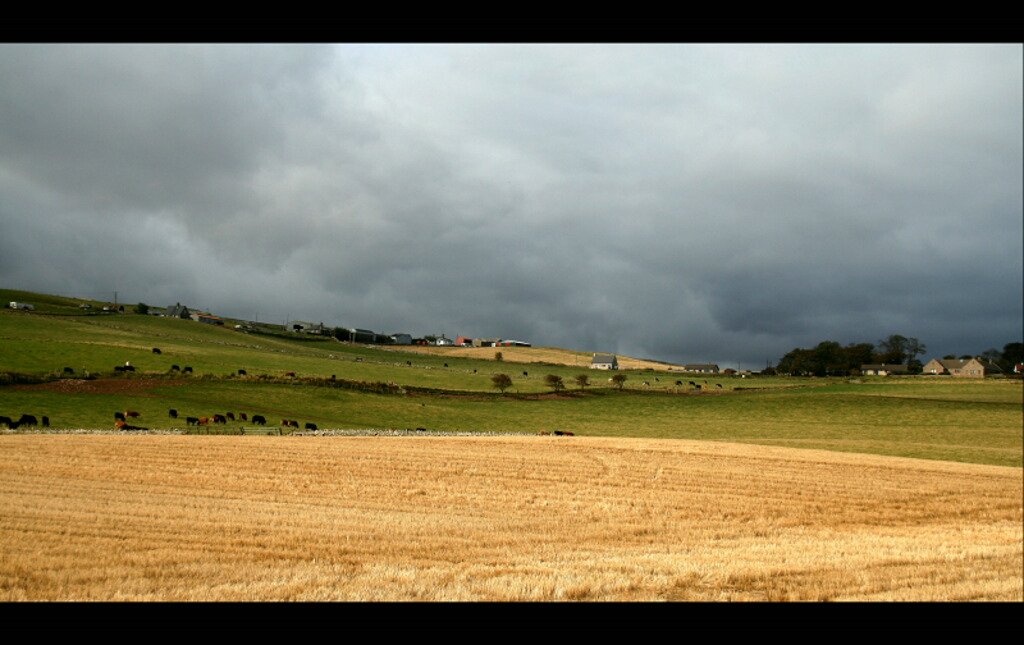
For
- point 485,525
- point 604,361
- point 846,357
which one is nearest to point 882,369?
point 846,357

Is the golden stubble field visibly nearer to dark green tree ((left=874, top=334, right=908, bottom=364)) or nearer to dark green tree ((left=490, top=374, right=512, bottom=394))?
dark green tree ((left=874, top=334, right=908, bottom=364))

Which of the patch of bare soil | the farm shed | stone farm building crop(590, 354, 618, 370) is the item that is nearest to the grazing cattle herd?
the patch of bare soil

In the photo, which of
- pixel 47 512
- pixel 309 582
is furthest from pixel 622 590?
pixel 47 512

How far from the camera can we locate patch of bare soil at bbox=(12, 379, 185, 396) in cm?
4200

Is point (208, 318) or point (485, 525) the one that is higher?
point (208, 318)

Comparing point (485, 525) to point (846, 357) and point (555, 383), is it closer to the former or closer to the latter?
point (846, 357)

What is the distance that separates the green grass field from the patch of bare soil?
0.10 meters

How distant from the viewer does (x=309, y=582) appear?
12594 millimetres

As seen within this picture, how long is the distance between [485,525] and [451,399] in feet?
163

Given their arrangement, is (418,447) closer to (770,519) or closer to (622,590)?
(770,519)

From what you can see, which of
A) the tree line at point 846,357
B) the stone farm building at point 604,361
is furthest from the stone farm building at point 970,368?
the stone farm building at point 604,361

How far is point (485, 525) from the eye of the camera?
63.9ft

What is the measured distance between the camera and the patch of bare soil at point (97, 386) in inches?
1654
